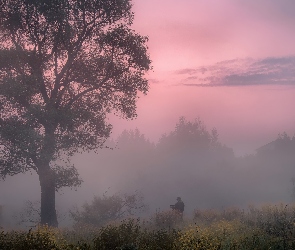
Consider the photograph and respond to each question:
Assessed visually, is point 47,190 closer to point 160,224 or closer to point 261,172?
point 160,224

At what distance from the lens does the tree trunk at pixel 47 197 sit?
18453mm

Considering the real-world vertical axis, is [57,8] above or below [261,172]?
above

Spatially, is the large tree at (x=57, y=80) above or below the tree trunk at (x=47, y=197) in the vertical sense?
above

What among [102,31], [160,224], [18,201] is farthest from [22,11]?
[18,201]

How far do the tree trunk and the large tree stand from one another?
0.05 meters

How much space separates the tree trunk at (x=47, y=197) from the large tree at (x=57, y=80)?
0.05 m

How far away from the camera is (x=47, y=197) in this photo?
1886 cm

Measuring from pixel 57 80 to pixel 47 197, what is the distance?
6777mm

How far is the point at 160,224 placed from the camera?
55.8 ft

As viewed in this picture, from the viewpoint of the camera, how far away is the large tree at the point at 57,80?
1747cm

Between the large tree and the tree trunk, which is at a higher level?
the large tree

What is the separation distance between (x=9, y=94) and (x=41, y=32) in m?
3.97

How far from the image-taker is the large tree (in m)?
17.5

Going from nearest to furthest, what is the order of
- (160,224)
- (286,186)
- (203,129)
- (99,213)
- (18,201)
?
(160,224), (99,213), (18,201), (286,186), (203,129)
